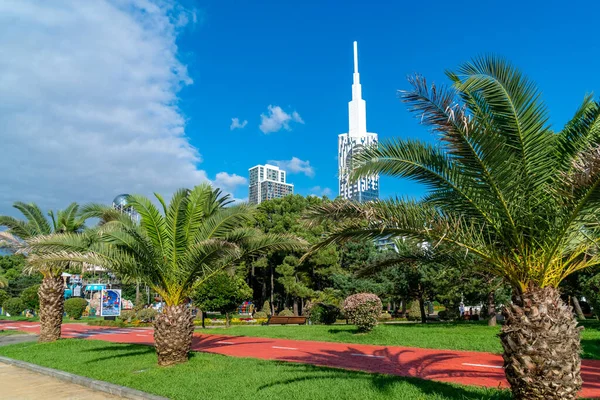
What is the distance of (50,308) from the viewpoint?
1778cm

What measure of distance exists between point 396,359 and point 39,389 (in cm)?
862

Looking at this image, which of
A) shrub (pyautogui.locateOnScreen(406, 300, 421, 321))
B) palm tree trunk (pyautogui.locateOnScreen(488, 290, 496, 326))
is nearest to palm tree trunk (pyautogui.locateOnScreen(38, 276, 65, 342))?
palm tree trunk (pyautogui.locateOnScreen(488, 290, 496, 326))

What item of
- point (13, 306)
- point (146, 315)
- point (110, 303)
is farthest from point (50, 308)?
point (13, 306)

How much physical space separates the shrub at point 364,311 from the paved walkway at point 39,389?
10.4 m

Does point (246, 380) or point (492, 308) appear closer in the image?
point (246, 380)

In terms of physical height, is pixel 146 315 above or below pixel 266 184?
below

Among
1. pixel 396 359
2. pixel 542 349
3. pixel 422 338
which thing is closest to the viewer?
pixel 542 349

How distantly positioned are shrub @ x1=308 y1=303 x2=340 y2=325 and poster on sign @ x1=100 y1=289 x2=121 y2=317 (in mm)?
14962

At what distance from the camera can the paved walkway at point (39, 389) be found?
862cm

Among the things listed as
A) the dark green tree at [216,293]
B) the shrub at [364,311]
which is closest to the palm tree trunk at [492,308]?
the shrub at [364,311]

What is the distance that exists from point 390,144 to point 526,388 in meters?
3.44

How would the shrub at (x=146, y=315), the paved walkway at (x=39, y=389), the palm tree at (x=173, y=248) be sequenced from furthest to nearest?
the shrub at (x=146, y=315) → the palm tree at (x=173, y=248) → the paved walkway at (x=39, y=389)

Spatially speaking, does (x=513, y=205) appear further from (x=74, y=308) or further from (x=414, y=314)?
(x=74, y=308)

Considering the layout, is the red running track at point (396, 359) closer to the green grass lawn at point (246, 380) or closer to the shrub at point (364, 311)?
the green grass lawn at point (246, 380)
